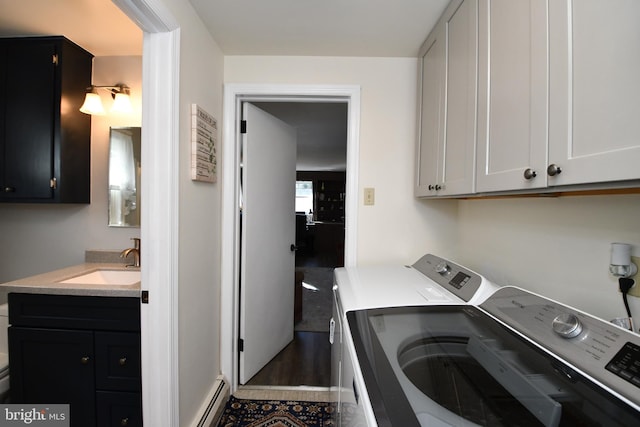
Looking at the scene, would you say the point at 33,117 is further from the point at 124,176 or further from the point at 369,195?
the point at 369,195

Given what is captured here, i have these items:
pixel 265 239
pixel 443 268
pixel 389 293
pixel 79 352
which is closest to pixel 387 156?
pixel 443 268

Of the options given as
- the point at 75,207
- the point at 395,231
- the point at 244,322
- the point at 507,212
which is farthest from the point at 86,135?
the point at 507,212

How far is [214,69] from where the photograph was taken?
168 centimetres

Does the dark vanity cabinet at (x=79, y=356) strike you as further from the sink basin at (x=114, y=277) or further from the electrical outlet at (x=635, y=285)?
the electrical outlet at (x=635, y=285)

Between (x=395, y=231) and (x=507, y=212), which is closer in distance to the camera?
(x=507, y=212)

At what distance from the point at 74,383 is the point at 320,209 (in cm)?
791

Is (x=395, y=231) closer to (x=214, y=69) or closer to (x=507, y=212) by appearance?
(x=507, y=212)

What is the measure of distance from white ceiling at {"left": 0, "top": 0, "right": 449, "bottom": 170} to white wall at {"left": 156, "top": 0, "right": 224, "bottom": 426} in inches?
6.5

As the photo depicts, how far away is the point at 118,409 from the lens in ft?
4.51

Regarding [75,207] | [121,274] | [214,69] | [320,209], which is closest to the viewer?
[214,69]

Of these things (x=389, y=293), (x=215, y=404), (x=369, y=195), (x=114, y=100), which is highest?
(x=114, y=100)

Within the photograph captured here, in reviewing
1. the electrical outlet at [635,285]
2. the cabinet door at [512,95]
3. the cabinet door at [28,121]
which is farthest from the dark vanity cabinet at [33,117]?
the electrical outlet at [635,285]

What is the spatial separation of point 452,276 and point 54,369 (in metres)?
1.94

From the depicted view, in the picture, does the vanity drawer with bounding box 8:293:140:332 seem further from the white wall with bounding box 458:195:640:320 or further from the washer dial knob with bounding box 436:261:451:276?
the white wall with bounding box 458:195:640:320
